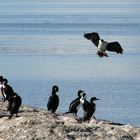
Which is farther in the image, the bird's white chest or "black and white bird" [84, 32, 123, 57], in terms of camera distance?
the bird's white chest

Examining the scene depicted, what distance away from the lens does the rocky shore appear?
1802cm

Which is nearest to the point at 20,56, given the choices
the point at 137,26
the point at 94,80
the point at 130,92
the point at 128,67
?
the point at 128,67

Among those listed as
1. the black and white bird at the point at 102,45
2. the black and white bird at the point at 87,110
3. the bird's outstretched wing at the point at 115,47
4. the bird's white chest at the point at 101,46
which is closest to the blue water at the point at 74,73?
the black and white bird at the point at 87,110

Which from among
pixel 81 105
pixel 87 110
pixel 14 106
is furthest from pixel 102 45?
pixel 81 105

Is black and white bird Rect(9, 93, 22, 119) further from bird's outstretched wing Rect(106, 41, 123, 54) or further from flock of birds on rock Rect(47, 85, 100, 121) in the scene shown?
bird's outstretched wing Rect(106, 41, 123, 54)

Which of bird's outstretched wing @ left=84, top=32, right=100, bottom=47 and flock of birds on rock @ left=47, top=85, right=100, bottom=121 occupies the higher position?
bird's outstretched wing @ left=84, top=32, right=100, bottom=47

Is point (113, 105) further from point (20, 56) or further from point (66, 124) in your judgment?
point (20, 56)

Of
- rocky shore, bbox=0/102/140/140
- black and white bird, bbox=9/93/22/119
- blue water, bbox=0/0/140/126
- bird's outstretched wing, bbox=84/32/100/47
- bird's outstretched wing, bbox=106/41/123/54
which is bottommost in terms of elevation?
blue water, bbox=0/0/140/126

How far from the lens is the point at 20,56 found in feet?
220

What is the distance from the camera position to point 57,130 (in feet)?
59.7

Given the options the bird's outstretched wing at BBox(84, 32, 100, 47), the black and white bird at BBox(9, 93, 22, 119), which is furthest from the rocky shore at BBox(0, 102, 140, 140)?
the bird's outstretched wing at BBox(84, 32, 100, 47)

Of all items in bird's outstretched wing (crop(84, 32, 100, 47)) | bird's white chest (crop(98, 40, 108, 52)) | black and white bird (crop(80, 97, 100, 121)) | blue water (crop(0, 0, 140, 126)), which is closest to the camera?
bird's outstretched wing (crop(84, 32, 100, 47))

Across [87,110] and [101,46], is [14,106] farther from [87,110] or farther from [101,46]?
[101,46]

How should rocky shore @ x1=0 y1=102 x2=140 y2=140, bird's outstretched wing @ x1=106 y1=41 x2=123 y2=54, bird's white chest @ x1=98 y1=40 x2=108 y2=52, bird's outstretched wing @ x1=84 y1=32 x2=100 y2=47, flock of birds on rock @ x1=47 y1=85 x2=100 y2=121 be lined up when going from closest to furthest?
rocky shore @ x1=0 y1=102 x2=140 y2=140, bird's outstretched wing @ x1=106 y1=41 x2=123 y2=54, bird's outstretched wing @ x1=84 y1=32 x2=100 y2=47, bird's white chest @ x1=98 y1=40 x2=108 y2=52, flock of birds on rock @ x1=47 y1=85 x2=100 y2=121
